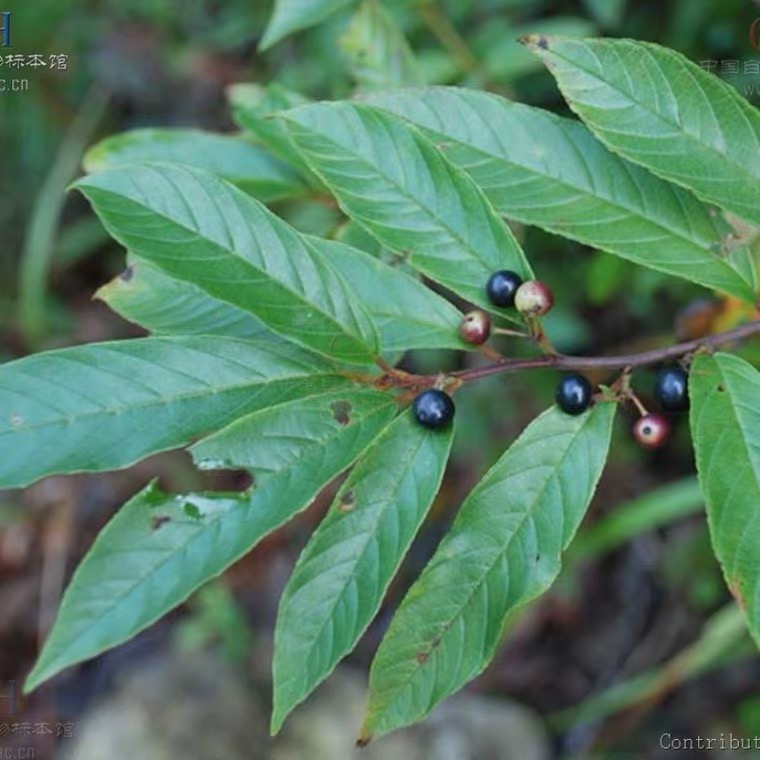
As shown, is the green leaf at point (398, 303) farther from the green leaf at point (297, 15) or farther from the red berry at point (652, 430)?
the green leaf at point (297, 15)

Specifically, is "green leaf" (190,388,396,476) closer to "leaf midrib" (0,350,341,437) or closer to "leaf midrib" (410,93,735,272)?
"leaf midrib" (0,350,341,437)

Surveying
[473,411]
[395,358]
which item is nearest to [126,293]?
[395,358]

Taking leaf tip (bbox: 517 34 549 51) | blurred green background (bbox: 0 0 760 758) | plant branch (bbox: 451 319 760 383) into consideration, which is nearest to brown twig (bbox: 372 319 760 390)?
plant branch (bbox: 451 319 760 383)

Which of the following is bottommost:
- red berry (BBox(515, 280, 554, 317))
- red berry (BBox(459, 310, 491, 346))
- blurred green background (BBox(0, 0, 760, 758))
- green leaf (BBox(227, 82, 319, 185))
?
blurred green background (BBox(0, 0, 760, 758))

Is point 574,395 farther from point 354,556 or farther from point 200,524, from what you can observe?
point 200,524

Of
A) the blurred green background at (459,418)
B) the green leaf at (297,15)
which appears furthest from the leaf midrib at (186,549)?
the blurred green background at (459,418)

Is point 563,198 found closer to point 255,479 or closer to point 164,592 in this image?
point 255,479
